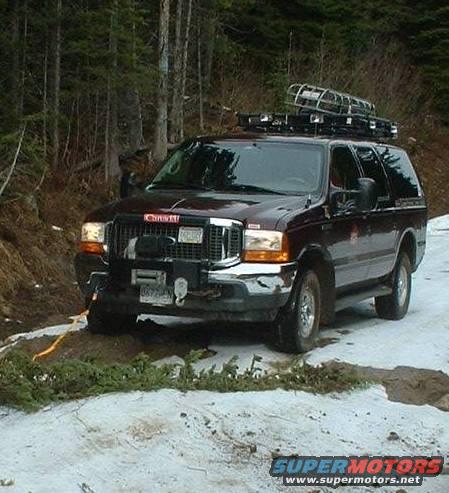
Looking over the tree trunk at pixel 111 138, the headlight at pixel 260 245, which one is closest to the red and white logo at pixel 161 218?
the headlight at pixel 260 245

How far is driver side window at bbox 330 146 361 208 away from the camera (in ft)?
27.3

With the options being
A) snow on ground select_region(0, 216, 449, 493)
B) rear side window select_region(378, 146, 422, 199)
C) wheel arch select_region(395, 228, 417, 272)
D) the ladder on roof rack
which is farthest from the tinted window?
the ladder on roof rack

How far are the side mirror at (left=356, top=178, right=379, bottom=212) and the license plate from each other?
2.11m

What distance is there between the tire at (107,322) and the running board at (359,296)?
2.00 m

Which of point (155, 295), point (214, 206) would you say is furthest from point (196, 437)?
point (214, 206)

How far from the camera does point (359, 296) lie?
8.96m

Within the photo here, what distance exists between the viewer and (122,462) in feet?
16.2

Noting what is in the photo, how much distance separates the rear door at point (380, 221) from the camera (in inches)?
362

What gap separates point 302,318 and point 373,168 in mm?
2652

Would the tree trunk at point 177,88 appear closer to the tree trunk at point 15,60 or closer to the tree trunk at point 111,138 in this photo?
the tree trunk at point 111,138

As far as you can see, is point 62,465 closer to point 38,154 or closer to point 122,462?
point 122,462

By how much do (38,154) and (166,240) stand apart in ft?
19.4

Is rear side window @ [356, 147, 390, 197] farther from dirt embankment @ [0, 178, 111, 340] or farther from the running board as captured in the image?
dirt embankment @ [0, 178, 111, 340]

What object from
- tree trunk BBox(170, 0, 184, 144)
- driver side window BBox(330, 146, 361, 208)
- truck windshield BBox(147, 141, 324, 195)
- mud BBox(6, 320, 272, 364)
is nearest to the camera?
mud BBox(6, 320, 272, 364)
